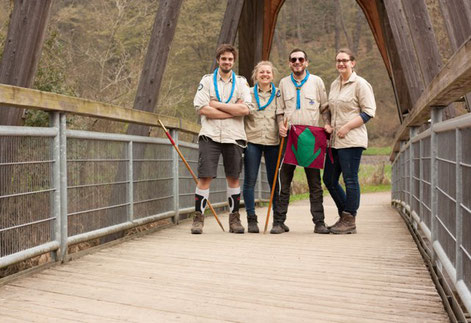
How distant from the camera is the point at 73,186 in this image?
3.93 m

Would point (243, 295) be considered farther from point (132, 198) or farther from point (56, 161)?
point (132, 198)

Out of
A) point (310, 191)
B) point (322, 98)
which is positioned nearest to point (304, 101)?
point (322, 98)

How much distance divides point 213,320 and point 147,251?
A: 1834 millimetres

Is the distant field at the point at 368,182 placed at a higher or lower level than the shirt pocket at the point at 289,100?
lower

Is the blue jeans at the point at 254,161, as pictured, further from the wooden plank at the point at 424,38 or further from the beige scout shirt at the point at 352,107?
the wooden plank at the point at 424,38

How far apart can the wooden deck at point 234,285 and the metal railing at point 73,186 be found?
20 centimetres

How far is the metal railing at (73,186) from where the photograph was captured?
321cm

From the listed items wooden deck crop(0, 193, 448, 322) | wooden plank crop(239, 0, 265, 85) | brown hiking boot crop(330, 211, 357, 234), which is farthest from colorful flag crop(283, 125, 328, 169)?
wooden plank crop(239, 0, 265, 85)

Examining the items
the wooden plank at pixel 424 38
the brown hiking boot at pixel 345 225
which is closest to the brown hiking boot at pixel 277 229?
the brown hiking boot at pixel 345 225

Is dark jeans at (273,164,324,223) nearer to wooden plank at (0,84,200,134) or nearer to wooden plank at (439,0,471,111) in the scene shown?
wooden plank at (0,84,200,134)

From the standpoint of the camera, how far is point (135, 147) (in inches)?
197

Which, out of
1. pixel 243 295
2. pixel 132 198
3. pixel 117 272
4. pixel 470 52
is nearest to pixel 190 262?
pixel 117 272

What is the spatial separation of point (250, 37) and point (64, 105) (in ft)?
24.4

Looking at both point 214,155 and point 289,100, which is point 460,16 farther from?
point 214,155
